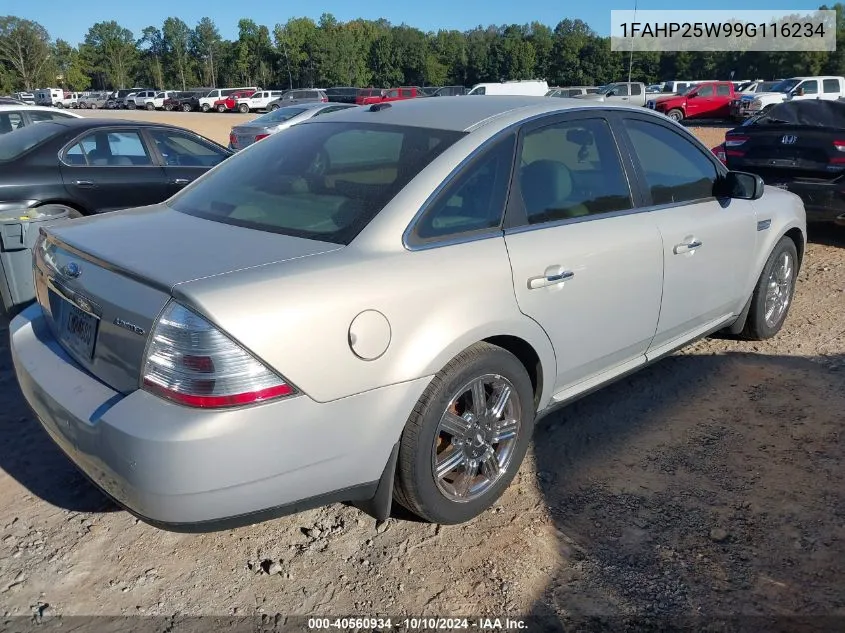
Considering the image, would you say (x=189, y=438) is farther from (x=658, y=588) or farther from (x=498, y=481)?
(x=658, y=588)

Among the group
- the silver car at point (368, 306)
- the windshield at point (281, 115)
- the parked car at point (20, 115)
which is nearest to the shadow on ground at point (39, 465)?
the silver car at point (368, 306)

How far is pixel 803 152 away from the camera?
721cm

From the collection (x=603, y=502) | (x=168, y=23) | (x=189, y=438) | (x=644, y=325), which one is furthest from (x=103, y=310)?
(x=168, y=23)

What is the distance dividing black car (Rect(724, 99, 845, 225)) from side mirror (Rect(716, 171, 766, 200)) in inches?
136

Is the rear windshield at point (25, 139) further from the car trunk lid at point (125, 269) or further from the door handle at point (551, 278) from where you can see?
the door handle at point (551, 278)

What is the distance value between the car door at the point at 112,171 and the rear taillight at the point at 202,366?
5.28 meters

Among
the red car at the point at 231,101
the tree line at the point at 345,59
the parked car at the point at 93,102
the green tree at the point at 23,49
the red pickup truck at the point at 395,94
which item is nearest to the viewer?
the red pickup truck at the point at 395,94

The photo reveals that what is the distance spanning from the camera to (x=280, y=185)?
10.3 feet

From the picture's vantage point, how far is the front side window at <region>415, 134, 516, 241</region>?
276 centimetres

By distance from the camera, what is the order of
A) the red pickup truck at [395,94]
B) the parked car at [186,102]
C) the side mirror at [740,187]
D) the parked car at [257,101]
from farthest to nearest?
the parked car at [186,102] → the parked car at [257,101] → the red pickup truck at [395,94] → the side mirror at [740,187]

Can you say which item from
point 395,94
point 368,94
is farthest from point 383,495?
point 368,94

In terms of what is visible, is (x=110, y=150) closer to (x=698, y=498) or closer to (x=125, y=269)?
(x=125, y=269)

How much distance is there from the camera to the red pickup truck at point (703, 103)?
31.2 metres

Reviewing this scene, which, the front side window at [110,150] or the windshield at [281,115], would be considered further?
the windshield at [281,115]
